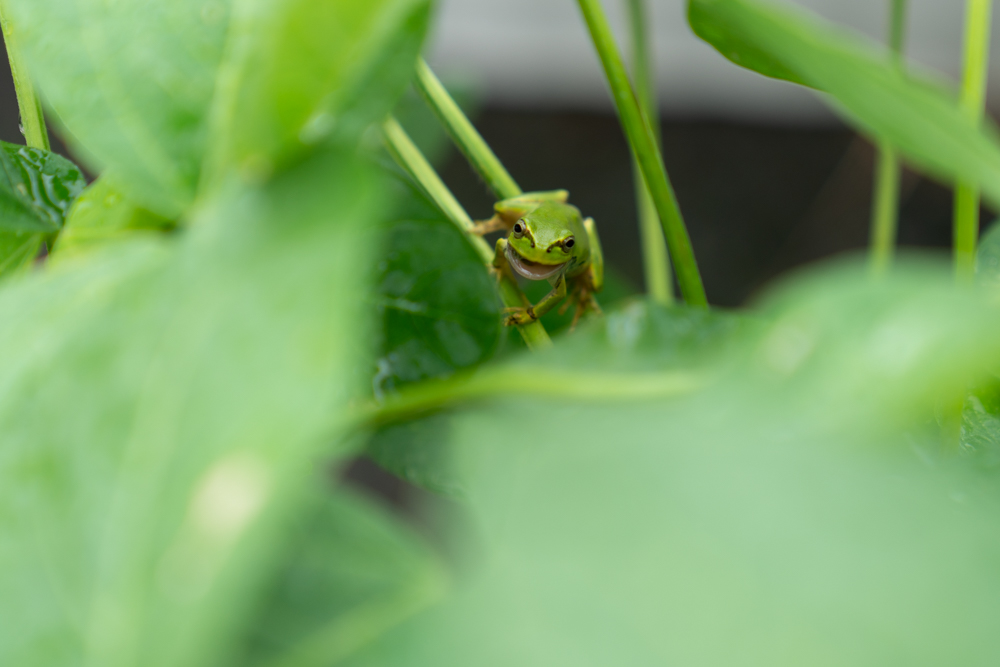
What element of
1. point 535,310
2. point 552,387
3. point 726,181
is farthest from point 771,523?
point 726,181

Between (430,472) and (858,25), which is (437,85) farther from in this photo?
(858,25)

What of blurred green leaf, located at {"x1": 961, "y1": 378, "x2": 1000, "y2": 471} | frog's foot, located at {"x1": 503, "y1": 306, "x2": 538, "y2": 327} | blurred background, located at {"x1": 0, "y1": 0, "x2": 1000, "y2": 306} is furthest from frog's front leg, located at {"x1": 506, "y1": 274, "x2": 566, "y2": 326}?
blurred background, located at {"x1": 0, "y1": 0, "x2": 1000, "y2": 306}

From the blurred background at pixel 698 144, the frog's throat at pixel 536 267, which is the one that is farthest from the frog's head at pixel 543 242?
the blurred background at pixel 698 144

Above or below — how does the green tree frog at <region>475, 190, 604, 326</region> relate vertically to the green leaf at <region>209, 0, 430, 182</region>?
below

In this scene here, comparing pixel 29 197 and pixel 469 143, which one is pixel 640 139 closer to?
pixel 469 143

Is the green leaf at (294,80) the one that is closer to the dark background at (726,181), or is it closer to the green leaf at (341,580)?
the green leaf at (341,580)

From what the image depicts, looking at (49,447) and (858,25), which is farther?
(858,25)

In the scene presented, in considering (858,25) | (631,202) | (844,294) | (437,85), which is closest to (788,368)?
(844,294)

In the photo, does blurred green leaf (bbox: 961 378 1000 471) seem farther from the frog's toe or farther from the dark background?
the dark background
